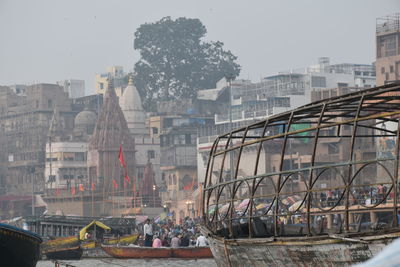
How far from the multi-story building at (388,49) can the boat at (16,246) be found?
47431mm

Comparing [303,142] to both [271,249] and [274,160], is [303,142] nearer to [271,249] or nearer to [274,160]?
[274,160]

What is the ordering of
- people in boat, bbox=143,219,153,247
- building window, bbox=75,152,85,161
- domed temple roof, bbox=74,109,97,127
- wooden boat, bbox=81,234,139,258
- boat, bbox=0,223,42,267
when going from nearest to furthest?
boat, bbox=0,223,42,267 < people in boat, bbox=143,219,153,247 < wooden boat, bbox=81,234,139,258 < building window, bbox=75,152,85,161 < domed temple roof, bbox=74,109,97,127

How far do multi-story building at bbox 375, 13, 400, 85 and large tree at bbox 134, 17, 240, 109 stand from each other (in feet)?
163

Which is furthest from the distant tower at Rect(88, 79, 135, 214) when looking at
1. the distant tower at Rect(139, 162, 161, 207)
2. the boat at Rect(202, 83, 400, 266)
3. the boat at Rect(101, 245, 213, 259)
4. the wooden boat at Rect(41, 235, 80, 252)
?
the boat at Rect(202, 83, 400, 266)

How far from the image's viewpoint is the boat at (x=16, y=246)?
18.5 meters

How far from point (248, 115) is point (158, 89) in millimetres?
36461

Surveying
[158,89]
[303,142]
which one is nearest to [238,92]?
[158,89]

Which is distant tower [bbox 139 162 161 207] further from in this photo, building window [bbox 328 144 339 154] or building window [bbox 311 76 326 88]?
building window [bbox 328 144 339 154]

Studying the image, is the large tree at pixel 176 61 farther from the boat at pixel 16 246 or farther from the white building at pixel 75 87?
the boat at pixel 16 246

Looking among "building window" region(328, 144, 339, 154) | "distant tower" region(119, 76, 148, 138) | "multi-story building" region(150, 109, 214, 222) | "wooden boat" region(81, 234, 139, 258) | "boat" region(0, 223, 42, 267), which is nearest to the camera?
"boat" region(0, 223, 42, 267)

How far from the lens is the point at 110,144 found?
306 ft

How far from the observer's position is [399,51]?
6544cm

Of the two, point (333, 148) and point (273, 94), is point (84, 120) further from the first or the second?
point (333, 148)

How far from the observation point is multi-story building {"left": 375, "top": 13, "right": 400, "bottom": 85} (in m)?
64.8
